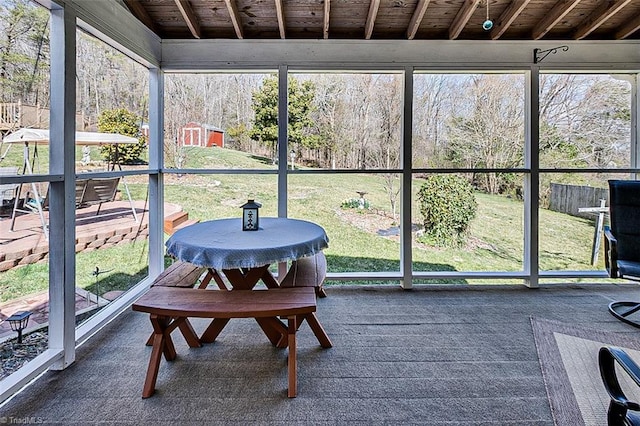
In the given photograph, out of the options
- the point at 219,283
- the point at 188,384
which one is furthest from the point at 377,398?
the point at 219,283

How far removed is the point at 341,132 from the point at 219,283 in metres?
2.09

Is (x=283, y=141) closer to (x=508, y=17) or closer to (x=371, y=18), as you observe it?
(x=371, y=18)

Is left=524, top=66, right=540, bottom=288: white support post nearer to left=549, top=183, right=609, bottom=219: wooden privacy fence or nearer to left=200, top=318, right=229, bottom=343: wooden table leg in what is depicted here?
left=549, top=183, right=609, bottom=219: wooden privacy fence

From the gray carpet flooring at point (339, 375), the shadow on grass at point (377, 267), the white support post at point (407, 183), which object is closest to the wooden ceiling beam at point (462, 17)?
Result: the white support post at point (407, 183)

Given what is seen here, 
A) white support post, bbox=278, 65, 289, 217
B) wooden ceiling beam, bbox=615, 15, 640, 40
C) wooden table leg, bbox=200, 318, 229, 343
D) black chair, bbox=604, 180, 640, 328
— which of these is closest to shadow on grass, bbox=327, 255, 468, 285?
white support post, bbox=278, 65, 289, 217

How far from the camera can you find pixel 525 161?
158 inches

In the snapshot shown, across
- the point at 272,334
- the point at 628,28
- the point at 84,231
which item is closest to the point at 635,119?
the point at 628,28

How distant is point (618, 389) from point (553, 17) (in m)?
3.67

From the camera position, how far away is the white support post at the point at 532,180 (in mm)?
3910

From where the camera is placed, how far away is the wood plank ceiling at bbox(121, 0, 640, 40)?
346cm

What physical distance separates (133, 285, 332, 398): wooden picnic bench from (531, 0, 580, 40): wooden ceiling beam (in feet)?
11.5

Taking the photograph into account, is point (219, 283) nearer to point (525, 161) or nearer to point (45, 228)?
point (45, 228)

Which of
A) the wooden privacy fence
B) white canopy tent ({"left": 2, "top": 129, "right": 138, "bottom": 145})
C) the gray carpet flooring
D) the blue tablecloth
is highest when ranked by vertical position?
white canopy tent ({"left": 2, "top": 129, "right": 138, "bottom": 145})

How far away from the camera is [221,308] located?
2.10 metres
